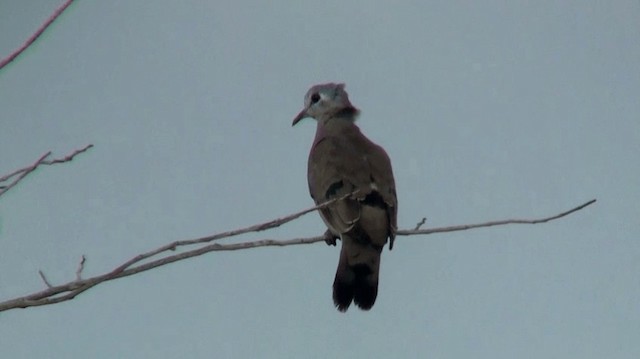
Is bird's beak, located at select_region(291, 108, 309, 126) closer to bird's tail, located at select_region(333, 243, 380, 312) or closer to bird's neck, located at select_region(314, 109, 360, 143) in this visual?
bird's neck, located at select_region(314, 109, 360, 143)

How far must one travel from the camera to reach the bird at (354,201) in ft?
19.6

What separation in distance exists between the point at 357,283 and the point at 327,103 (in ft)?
6.16

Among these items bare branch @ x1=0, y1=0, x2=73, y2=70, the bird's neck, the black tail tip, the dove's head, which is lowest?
bare branch @ x1=0, y1=0, x2=73, y2=70

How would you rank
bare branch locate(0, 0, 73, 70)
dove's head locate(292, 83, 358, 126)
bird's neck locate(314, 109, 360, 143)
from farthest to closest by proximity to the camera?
dove's head locate(292, 83, 358, 126) → bird's neck locate(314, 109, 360, 143) → bare branch locate(0, 0, 73, 70)

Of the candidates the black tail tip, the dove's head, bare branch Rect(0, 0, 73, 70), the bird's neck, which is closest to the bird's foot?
the black tail tip

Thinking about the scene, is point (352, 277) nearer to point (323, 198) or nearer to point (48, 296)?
point (323, 198)

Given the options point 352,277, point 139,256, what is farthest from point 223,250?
point 352,277

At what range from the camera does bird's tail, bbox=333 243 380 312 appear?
19.5ft

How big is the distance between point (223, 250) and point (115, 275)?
0.50 meters

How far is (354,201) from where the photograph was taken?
6.20 meters

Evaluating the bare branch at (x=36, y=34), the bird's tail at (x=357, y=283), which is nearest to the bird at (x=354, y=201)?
the bird's tail at (x=357, y=283)

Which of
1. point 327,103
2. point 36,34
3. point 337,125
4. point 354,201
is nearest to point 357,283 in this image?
point 354,201

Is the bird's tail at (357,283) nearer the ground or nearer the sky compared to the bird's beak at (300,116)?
nearer the ground

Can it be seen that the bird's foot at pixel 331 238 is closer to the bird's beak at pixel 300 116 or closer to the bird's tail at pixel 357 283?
the bird's tail at pixel 357 283
